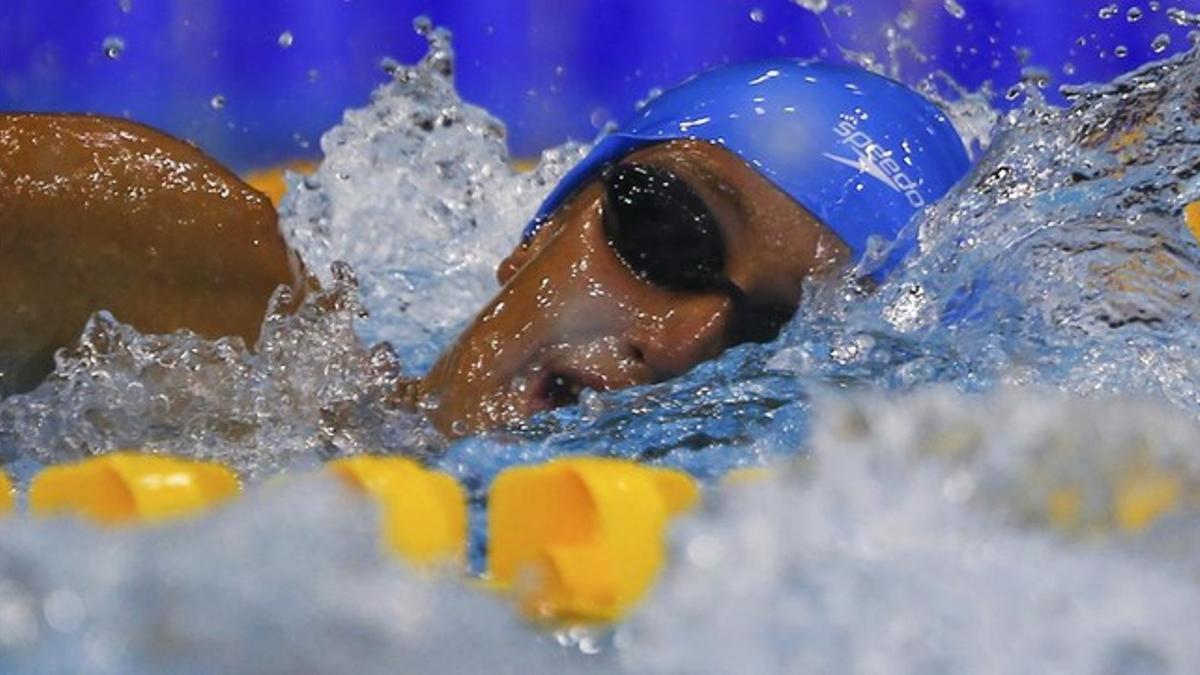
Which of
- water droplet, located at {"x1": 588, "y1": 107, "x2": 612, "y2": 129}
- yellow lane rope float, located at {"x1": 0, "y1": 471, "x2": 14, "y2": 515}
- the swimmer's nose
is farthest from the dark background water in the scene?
yellow lane rope float, located at {"x1": 0, "y1": 471, "x2": 14, "y2": 515}

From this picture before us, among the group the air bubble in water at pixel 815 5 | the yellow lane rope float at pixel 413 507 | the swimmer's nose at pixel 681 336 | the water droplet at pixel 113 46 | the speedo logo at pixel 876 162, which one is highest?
the air bubble in water at pixel 815 5

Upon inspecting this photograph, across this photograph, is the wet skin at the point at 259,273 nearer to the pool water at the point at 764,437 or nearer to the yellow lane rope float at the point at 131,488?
the pool water at the point at 764,437

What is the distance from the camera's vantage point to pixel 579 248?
1222 mm

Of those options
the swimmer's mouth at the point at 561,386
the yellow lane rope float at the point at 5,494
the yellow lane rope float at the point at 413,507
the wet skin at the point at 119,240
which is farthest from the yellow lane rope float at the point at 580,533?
the wet skin at the point at 119,240

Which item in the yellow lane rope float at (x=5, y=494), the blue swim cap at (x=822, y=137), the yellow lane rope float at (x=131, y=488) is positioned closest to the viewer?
the yellow lane rope float at (x=131, y=488)

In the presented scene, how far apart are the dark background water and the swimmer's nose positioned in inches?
37.7

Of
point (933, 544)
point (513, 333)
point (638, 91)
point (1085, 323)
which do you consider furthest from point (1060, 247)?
point (638, 91)

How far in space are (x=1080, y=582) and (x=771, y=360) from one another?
2.24 ft

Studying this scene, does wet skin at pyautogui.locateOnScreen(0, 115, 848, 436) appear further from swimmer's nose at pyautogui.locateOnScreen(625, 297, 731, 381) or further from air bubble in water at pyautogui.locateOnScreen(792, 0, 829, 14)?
air bubble in water at pyautogui.locateOnScreen(792, 0, 829, 14)

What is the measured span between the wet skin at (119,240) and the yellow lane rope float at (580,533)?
640 millimetres

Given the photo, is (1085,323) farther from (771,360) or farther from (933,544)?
(933,544)

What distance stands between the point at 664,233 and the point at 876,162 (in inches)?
8.9

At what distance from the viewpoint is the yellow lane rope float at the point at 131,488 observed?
→ 0.58 m

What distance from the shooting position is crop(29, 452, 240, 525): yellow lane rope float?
1.91 ft
